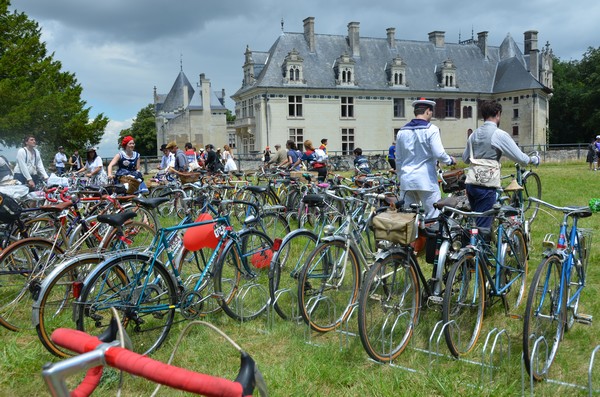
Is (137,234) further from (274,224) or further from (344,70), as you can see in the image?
(344,70)

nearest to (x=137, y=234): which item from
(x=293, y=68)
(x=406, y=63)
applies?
(x=293, y=68)

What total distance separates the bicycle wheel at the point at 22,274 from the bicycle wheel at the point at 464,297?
354 centimetres

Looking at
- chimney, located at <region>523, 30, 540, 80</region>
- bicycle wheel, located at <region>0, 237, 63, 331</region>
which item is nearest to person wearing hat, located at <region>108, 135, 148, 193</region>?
bicycle wheel, located at <region>0, 237, 63, 331</region>

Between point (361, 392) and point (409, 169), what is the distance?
2.53 meters

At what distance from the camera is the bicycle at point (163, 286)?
3.98 meters

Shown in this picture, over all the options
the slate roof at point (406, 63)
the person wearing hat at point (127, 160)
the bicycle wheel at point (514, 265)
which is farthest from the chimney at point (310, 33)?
the bicycle wheel at point (514, 265)

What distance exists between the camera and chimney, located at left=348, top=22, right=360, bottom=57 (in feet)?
150

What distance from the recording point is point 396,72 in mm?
46094

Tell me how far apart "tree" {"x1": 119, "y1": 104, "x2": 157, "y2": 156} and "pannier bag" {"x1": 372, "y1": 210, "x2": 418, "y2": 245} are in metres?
71.8

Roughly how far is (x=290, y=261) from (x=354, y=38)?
43.8 m

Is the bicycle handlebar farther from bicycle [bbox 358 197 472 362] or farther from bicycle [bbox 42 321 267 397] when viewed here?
bicycle [bbox 358 197 472 362]

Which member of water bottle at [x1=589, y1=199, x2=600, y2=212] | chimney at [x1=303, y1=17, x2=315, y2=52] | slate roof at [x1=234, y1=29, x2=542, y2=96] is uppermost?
chimney at [x1=303, y1=17, x2=315, y2=52]

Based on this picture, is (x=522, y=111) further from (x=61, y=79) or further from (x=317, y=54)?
(x=61, y=79)

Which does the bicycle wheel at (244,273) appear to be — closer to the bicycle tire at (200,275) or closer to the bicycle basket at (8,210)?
the bicycle tire at (200,275)
